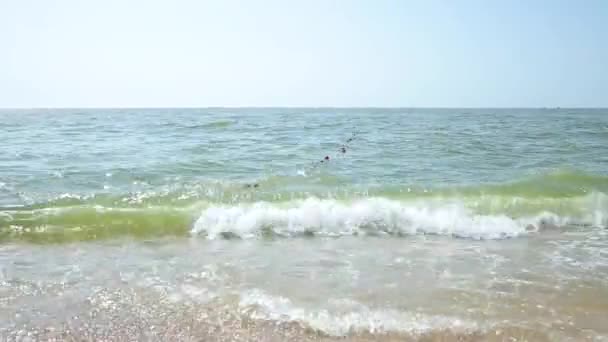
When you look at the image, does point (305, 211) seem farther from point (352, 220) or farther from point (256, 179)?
point (256, 179)

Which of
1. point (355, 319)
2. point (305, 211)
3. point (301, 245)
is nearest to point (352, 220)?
point (305, 211)

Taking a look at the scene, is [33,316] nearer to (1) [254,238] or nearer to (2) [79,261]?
(2) [79,261]

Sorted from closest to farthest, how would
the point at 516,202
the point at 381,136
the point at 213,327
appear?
1. the point at 213,327
2. the point at 516,202
3. the point at 381,136

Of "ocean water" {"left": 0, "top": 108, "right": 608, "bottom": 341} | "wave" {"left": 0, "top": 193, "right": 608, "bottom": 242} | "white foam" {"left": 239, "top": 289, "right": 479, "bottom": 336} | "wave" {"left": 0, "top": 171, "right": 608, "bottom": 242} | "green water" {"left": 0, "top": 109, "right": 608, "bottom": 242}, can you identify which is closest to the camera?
"white foam" {"left": 239, "top": 289, "right": 479, "bottom": 336}

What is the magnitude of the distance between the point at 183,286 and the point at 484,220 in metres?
5.54

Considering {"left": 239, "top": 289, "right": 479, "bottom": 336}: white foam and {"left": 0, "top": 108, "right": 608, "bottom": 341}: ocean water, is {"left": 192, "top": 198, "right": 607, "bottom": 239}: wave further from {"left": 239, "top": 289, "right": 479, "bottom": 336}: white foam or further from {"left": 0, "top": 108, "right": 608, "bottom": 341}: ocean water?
{"left": 239, "top": 289, "right": 479, "bottom": 336}: white foam

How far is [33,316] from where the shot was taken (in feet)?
14.1

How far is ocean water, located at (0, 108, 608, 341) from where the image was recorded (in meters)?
4.25

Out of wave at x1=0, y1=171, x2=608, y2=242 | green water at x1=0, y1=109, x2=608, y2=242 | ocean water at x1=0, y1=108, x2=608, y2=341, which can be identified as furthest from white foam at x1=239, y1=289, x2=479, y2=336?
green water at x1=0, y1=109, x2=608, y2=242

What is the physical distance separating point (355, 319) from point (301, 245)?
283 centimetres

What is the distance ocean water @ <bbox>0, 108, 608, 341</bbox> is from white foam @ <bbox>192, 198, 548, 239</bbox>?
0.04 meters

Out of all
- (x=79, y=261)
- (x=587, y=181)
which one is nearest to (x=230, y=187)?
(x=79, y=261)

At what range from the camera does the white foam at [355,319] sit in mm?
4102

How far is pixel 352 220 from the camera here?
8414mm
